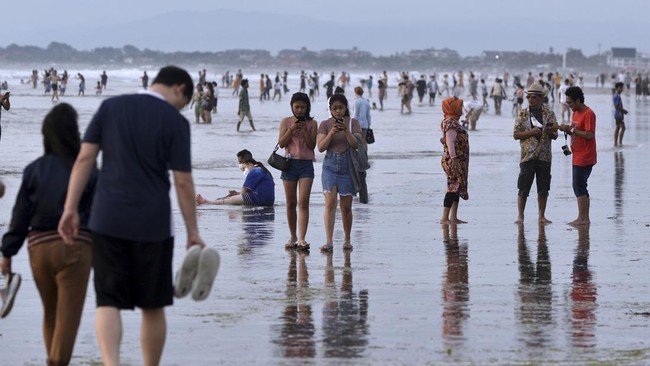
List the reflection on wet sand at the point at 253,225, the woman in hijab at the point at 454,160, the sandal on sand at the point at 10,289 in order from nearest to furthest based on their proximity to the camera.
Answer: the sandal on sand at the point at 10,289, the reflection on wet sand at the point at 253,225, the woman in hijab at the point at 454,160

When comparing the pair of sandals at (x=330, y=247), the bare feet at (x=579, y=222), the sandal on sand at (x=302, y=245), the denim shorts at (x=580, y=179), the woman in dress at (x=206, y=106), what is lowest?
the woman in dress at (x=206, y=106)

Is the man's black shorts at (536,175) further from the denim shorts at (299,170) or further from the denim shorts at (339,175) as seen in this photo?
the denim shorts at (299,170)

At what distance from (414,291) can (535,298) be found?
92cm

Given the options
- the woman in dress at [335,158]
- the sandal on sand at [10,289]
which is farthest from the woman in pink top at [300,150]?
the sandal on sand at [10,289]

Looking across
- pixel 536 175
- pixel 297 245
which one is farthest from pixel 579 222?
pixel 297 245

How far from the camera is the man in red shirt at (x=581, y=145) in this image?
15602mm

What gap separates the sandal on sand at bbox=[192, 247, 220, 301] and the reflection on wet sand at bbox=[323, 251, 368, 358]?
1322mm

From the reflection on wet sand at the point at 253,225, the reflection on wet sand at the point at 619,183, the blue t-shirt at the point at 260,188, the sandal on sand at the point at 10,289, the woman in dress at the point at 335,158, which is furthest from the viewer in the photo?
the blue t-shirt at the point at 260,188

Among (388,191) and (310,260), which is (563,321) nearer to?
(310,260)

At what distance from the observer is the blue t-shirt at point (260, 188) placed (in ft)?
57.6

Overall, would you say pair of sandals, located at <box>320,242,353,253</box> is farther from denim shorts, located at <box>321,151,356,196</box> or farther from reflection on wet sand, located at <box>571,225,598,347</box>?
reflection on wet sand, located at <box>571,225,598,347</box>

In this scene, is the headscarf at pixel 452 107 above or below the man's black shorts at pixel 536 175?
above

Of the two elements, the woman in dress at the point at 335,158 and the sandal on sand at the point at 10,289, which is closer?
the sandal on sand at the point at 10,289

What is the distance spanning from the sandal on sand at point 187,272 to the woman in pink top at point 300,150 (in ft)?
20.0
